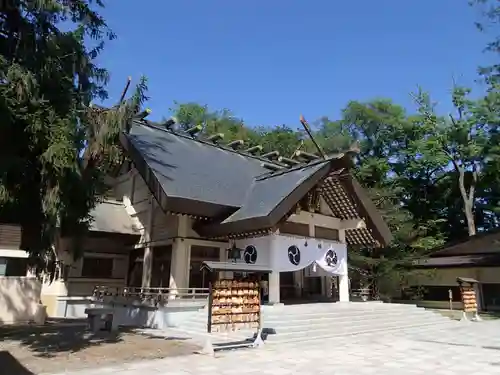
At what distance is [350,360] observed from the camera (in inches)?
292

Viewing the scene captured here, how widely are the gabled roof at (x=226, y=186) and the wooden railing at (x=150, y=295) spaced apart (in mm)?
2115

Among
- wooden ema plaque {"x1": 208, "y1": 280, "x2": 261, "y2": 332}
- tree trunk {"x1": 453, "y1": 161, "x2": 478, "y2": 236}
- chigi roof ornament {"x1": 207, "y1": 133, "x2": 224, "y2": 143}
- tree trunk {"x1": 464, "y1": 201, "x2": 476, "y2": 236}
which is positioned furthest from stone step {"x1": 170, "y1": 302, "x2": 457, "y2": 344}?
tree trunk {"x1": 453, "y1": 161, "x2": 478, "y2": 236}

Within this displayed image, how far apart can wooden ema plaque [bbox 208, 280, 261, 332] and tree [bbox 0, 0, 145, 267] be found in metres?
3.45

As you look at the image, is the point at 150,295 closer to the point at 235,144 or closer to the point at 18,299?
the point at 18,299

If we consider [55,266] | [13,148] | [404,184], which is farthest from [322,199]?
[404,184]

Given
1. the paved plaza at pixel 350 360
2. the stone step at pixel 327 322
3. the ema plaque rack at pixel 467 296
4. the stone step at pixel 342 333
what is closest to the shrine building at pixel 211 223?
the stone step at pixel 327 322

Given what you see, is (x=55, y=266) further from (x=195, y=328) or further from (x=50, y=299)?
(x=50, y=299)

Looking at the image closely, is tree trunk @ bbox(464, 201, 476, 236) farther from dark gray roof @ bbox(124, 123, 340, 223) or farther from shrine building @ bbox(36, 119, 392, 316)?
dark gray roof @ bbox(124, 123, 340, 223)

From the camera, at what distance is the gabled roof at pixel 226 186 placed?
12.5 metres

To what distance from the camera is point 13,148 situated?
7648 millimetres

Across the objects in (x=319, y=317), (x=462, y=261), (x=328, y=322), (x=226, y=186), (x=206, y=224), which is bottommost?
(x=328, y=322)

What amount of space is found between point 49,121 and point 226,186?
7857mm

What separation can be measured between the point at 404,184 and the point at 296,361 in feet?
90.6

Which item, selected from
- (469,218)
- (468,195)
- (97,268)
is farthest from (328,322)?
(468,195)
